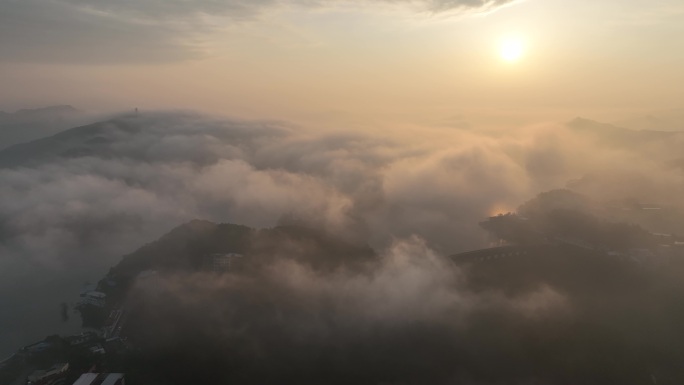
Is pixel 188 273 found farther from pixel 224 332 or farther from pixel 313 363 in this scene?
pixel 313 363

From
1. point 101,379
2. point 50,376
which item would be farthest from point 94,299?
point 101,379

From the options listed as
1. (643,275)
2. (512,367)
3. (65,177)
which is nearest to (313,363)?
(512,367)

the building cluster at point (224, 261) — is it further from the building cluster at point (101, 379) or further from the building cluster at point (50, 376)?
the building cluster at point (101, 379)

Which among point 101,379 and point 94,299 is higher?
point 101,379

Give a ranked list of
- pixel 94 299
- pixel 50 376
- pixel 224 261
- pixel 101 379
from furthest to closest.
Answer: pixel 224 261
pixel 94 299
pixel 50 376
pixel 101 379

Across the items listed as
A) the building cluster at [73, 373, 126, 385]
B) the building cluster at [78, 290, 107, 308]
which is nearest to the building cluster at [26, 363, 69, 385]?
the building cluster at [73, 373, 126, 385]

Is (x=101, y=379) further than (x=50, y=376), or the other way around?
(x=50, y=376)

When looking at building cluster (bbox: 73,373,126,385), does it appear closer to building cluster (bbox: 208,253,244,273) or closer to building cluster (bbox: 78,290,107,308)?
building cluster (bbox: 78,290,107,308)

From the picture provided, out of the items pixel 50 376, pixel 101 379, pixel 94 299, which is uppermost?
pixel 101 379

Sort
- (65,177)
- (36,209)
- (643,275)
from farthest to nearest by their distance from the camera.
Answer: (65,177), (36,209), (643,275)

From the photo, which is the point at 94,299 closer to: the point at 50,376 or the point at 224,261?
the point at 224,261

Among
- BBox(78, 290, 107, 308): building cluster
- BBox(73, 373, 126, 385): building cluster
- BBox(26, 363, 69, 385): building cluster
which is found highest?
BBox(73, 373, 126, 385): building cluster
